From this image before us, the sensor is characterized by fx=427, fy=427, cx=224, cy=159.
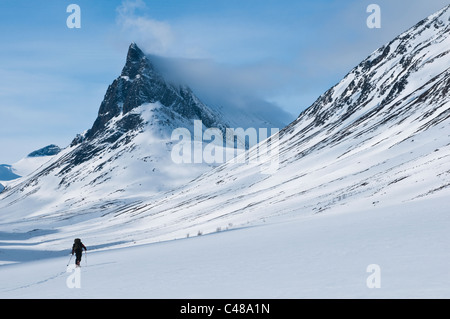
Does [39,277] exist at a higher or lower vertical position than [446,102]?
lower

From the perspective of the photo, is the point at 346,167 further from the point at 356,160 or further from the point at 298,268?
the point at 298,268

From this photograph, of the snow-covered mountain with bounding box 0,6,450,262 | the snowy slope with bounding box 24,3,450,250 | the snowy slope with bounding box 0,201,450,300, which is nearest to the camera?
the snowy slope with bounding box 0,201,450,300

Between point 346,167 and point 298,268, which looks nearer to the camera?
point 298,268

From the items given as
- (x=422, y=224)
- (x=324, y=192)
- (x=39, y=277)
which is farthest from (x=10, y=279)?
(x=324, y=192)

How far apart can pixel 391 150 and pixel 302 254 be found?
47.2 metres

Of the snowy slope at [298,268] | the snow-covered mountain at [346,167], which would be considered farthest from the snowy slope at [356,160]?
the snowy slope at [298,268]

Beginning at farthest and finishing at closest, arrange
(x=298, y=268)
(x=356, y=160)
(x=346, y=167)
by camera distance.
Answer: (x=356, y=160) < (x=346, y=167) < (x=298, y=268)

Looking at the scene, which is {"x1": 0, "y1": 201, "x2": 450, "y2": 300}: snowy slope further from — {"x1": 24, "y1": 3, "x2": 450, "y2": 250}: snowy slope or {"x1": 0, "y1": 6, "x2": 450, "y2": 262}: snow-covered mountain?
{"x1": 24, "y1": 3, "x2": 450, "y2": 250}: snowy slope

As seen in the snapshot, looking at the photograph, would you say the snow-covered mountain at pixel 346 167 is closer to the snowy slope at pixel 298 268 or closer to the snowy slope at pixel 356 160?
the snowy slope at pixel 356 160

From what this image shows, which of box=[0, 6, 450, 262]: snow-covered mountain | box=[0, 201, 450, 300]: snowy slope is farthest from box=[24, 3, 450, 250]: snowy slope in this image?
box=[0, 201, 450, 300]: snowy slope

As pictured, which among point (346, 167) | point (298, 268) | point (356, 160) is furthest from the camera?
point (356, 160)

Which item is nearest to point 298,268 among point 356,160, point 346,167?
point 346,167

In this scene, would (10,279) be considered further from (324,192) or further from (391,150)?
(391,150)

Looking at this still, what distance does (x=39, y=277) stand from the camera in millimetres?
19281
